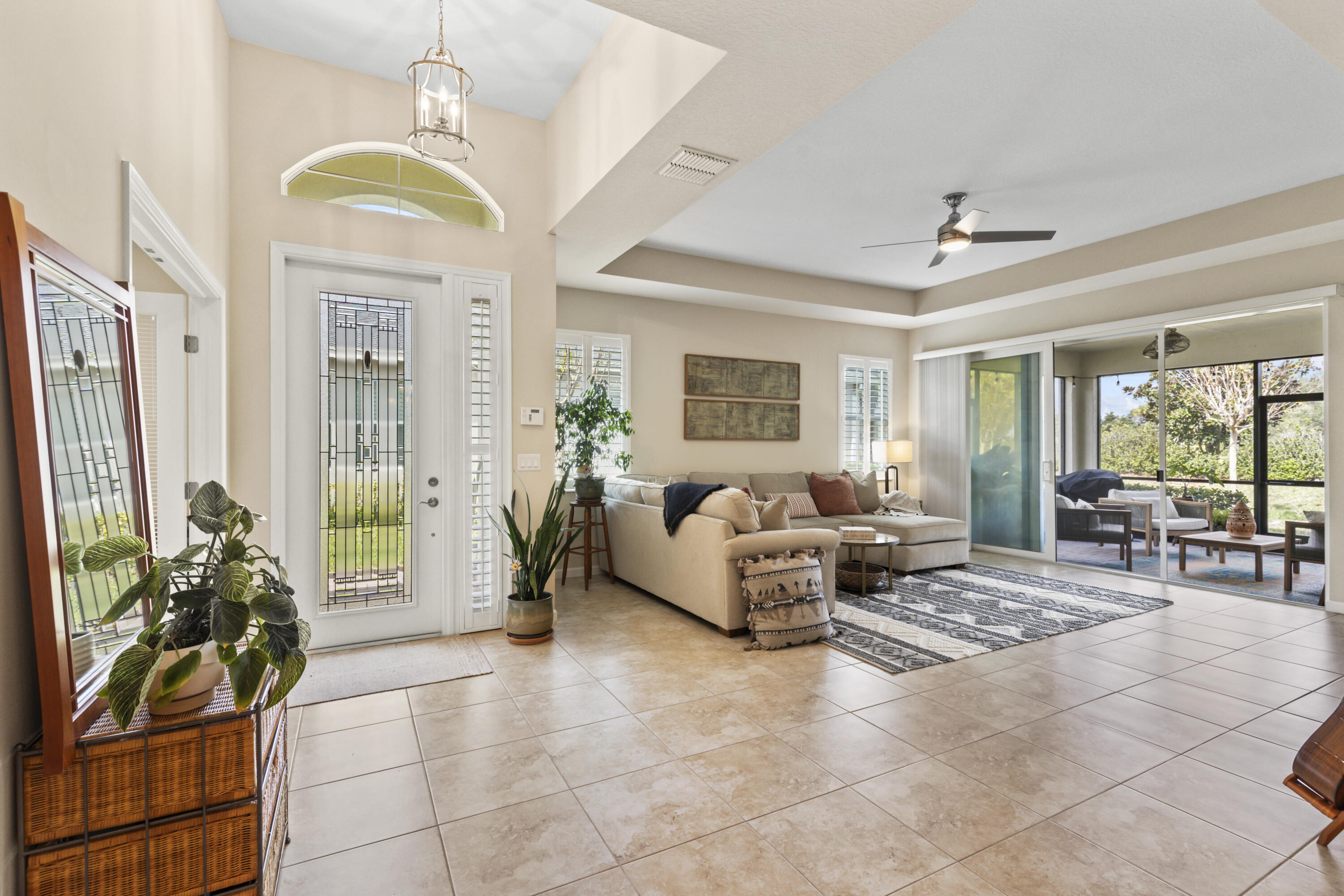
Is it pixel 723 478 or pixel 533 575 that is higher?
pixel 723 478

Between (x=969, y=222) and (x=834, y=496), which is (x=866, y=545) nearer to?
(x=834, y=496)

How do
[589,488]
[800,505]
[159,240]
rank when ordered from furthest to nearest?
[800,505], [589,488], [159,240]

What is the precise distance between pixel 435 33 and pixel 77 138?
2195mm

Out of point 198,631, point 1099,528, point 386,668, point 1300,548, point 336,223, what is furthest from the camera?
point 1099,528

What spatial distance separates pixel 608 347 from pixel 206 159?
3.48m

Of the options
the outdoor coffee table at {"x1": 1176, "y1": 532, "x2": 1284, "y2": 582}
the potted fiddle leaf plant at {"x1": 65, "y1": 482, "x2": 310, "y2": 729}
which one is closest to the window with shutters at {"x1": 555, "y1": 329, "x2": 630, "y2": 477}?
the potted fiddle leaf plant at {"x1": 65, "y1": 482, "x2": 310, "y2": 729}

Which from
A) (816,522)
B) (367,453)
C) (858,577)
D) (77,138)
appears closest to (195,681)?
(77,138)

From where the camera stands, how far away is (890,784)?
86.7 inches

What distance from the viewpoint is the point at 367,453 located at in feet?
11.8

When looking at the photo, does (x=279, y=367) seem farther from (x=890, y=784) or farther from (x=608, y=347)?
(x=890, y=784)

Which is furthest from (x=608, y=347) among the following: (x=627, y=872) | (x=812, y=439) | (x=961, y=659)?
(x=627, y=872)

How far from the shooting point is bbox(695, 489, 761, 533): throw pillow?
3.84 m

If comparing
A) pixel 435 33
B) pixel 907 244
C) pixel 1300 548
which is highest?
pixel 435 33

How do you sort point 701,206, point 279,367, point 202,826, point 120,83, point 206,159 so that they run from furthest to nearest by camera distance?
point 701,206
point 279,367
point 206,159
point 120,83
point 202,826
